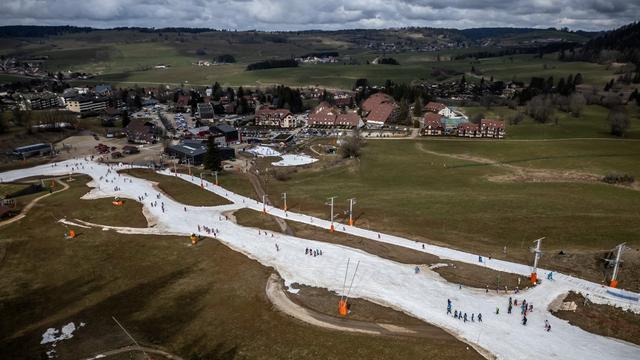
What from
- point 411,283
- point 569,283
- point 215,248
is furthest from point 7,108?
point 569,283

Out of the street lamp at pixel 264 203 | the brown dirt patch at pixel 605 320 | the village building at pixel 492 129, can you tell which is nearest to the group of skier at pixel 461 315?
the brown dirt patch at pixel 605 320

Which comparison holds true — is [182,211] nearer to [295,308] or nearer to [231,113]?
[295,308]

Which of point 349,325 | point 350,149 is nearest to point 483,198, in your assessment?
point 350,149

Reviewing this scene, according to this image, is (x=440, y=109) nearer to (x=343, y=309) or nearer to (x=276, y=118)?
(x=276, y=118)

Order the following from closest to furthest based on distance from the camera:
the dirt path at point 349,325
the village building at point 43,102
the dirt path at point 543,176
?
the dirt path at point 349,325 < the dirt path at point 543,176 < the village building at point 43,102

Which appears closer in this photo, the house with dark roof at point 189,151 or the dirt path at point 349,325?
the dirt path at point 349,325

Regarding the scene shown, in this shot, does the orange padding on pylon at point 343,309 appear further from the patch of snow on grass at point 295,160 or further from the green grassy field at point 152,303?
the patch of snow on grass at point 295,160
